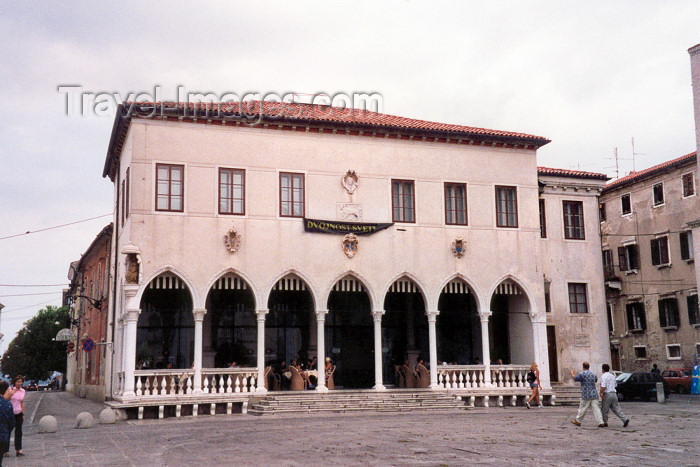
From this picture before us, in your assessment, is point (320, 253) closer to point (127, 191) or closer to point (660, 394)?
point (127, 191)

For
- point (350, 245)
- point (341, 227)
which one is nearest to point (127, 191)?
point (341, 227)

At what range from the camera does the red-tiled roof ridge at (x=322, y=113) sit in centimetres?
2433

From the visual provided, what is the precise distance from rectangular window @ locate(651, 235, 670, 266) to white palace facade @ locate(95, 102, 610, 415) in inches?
418

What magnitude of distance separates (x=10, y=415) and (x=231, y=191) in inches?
530

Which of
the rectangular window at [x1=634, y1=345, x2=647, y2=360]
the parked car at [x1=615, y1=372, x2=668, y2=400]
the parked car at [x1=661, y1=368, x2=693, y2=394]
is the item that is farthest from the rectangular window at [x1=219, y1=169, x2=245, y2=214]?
the rectangular window at [x1=634, y1=345, x2=647, y2=360]

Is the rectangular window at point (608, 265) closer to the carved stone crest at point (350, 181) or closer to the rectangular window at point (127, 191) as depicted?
the carved stone crest at point (350, 181)

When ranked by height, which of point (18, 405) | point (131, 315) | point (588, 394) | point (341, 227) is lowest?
point (588, 394)

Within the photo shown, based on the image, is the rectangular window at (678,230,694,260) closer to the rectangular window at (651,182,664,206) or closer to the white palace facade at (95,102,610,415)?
the rectangular window at (651,182,664,206)

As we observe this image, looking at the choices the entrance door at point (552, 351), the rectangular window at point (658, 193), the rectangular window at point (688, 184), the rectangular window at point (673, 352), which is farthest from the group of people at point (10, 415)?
the rectangular window at point (658, 193)

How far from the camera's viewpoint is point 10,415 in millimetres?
11477

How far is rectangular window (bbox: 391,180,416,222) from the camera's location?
26062mm

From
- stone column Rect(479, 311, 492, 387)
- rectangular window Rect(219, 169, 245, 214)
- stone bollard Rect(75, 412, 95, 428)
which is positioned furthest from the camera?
stone column Rect(479, 311, 492, 387)

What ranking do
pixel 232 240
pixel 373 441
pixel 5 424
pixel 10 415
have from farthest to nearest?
1. pixel 232 240
2. pixel 373 441
3. pixel 10 415
4. pixel 5 424

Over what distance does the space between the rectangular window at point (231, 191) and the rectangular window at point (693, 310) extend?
23.0 meters
